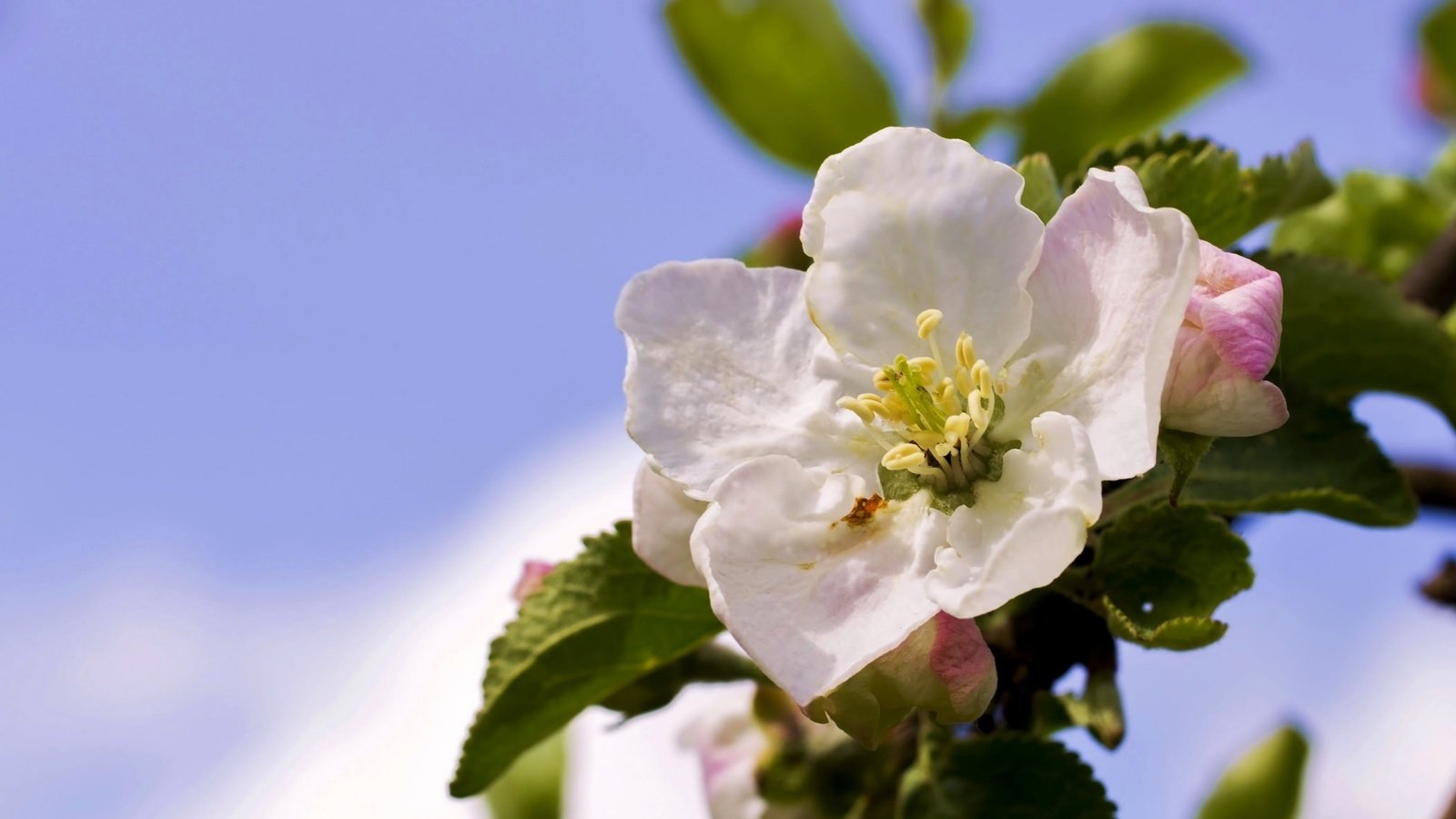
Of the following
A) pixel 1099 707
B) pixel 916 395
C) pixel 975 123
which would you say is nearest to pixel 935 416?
pixel 916 395

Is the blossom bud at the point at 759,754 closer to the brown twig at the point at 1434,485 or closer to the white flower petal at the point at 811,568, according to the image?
the white flower petal at the point at 811,568

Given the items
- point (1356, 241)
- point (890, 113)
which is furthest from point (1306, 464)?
point (890, 113)

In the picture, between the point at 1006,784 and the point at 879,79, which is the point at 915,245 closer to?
the point at 1006,784

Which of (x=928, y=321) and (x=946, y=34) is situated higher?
(x=946, y=34)

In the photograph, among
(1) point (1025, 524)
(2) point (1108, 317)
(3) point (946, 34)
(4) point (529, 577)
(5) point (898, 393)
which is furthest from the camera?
(3) point (946, 34)

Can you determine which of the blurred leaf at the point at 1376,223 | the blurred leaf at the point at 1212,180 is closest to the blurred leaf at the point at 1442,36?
the blurred leaf at the point at 1376,223

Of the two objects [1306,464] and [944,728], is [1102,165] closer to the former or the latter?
[1306,464]
